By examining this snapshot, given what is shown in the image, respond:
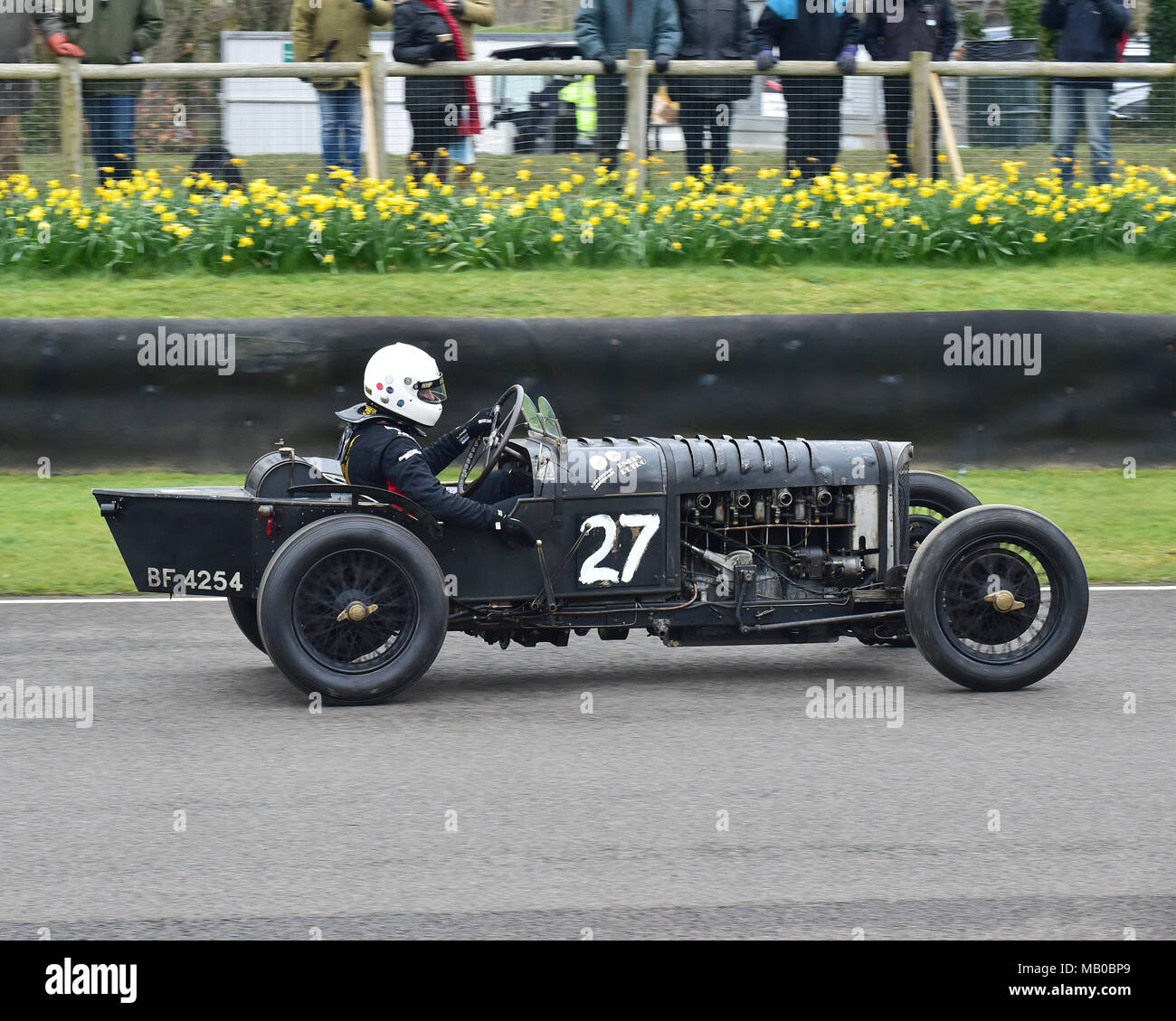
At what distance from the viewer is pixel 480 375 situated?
10.5m

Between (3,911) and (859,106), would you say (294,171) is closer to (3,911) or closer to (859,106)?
(859,106)

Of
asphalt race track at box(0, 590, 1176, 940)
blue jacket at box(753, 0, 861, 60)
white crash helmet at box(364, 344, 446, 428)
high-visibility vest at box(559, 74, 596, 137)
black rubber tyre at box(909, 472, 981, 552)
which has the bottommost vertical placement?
asphalt race track at box(0, 590, 1176, 940)

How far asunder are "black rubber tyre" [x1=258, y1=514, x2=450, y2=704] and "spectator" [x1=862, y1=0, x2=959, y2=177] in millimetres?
7926

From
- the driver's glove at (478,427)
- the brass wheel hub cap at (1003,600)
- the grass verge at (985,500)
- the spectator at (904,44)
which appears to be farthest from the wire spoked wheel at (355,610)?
the spectator at (904,44)

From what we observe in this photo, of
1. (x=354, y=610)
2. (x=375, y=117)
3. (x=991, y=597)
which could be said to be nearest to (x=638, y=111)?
(x=375, y=117)

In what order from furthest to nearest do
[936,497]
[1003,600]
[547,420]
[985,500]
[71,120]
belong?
[71,120] → [985,500] → [936,497] → [547,420] → [1003,600]

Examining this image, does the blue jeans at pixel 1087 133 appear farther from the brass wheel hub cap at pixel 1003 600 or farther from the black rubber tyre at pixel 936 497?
the brass wheel hub cap at pixel 1003 600

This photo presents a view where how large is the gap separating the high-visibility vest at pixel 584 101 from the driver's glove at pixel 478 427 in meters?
6.15

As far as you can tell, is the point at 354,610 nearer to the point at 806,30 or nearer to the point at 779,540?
the point at 779,540

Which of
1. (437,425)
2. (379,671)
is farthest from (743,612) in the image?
(437,425)

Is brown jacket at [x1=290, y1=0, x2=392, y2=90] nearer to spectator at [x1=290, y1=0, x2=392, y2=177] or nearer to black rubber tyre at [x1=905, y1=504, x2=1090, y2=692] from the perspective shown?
spectator at [x1=290, y1=0, x2=392, y2=177]

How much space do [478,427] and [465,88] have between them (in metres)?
6.27

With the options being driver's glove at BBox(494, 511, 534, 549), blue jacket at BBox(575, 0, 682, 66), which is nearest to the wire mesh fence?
blue jacket at BBox(575, 0, 682, 66)

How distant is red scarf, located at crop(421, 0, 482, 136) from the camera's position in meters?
13.1
